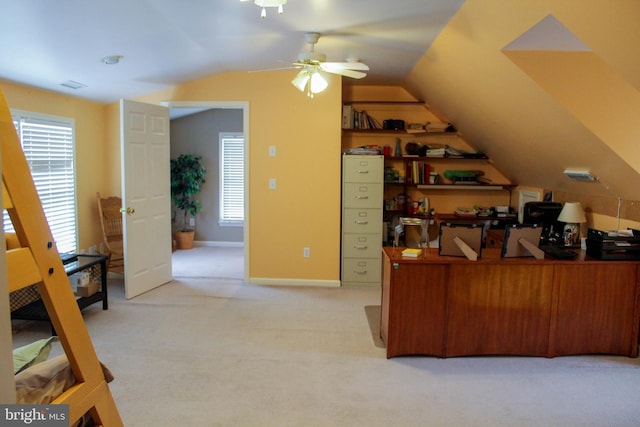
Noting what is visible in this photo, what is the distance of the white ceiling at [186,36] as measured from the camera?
3.01m

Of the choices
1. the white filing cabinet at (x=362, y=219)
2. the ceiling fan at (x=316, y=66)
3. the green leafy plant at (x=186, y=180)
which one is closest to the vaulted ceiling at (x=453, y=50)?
the ceiling fan at (x=316, y=66)

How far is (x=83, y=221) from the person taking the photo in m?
5.18

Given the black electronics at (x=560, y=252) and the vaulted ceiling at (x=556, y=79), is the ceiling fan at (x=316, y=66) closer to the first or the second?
the vaulted ceiling at (x=556, y=79)

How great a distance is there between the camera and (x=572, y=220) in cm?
382

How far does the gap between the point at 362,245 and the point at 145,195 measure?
241 cm

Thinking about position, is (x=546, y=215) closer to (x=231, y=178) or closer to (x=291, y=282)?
(x=291, y=282)

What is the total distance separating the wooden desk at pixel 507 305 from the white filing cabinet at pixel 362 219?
1868mm

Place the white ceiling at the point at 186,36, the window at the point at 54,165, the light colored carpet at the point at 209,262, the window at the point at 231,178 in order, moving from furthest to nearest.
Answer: the window at the point at 231,178 < the light colored carpet at the point at 209,262 < the window at the point at 54,165 < the white ceiling at the point at 186,36

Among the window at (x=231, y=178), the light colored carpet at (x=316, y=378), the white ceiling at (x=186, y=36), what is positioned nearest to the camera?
the light colored carpet at (x=316, y=378)

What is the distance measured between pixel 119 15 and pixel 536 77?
287 centimetres

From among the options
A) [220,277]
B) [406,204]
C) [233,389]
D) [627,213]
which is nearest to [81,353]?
[233,389]

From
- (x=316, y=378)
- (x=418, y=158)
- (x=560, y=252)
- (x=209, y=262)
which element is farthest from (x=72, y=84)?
(x=560, y=252)

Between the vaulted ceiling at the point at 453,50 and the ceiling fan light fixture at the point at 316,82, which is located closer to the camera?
the vaulted ceiling at the point at 453,50

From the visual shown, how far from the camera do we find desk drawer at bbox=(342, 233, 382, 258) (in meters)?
5.14
